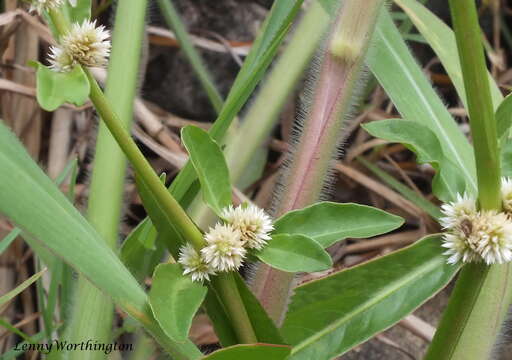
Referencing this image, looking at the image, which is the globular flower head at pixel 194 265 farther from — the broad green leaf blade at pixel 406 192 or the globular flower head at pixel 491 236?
the broad green leaf blade at pixel 406 192

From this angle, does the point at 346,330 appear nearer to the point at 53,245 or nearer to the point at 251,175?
the point at 53,245

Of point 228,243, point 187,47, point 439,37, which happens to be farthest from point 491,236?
point 187,47

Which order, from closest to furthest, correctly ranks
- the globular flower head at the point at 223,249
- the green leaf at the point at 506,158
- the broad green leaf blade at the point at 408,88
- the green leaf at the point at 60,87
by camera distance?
the green leaf at the point at 60,87, the globular flower head at the point at 223,249, the green leaf at the point at 506,158, the broad green leaf blade at the point at 408,88

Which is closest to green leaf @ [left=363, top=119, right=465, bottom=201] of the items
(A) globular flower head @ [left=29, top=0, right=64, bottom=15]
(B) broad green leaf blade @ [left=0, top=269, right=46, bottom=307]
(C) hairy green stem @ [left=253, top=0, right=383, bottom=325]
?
(C) hairy green stem @ [left=253, top=0, right=383, bottom=325]

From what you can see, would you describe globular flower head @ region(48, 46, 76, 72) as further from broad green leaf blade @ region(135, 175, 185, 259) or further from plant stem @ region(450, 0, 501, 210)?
plant stem @ region(450, 0, 501, 210)

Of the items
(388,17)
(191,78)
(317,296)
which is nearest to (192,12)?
(191,78)

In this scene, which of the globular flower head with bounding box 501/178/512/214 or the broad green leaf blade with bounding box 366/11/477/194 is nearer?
the globular flower head with bounding box 501/178/512/214

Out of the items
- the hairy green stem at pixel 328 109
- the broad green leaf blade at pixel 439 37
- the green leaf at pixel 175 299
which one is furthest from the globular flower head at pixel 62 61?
the broad green leaf blade at pixel 439 37
